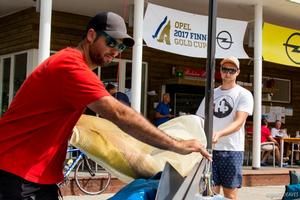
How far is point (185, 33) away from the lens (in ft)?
35.4

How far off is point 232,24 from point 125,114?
9.47m

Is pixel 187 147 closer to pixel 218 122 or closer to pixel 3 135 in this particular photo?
pixel 3 135

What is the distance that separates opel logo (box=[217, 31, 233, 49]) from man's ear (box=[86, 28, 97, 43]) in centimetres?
899

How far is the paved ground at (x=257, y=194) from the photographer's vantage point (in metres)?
8.27

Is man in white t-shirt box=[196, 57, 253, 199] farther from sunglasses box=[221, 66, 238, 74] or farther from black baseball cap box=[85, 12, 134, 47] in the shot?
black baseball cap box=[85, 12, 134, 47]

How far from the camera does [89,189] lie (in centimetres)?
862

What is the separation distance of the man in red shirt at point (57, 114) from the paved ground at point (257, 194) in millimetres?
5928

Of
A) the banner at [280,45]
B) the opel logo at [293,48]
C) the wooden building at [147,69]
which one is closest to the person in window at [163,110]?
the wooden building at [147,69]

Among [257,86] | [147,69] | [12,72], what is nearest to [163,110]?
[147,69]

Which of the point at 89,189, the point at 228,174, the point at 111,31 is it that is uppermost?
the point at 111,31

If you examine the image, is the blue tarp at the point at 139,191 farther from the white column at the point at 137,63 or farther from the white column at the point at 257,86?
the white column at the point at 257,86

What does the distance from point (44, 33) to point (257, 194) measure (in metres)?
4.77

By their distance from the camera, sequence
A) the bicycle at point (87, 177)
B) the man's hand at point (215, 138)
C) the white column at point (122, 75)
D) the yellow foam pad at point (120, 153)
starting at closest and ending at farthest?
1. the yellow foam pad at point (120, 153)
2. the man's hand at point (215, 138)
3. the bicycle at point (87, 177)
4. the white column at point (122, 75)

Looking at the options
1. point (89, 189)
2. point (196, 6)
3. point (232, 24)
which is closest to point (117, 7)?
point (196, 6)
